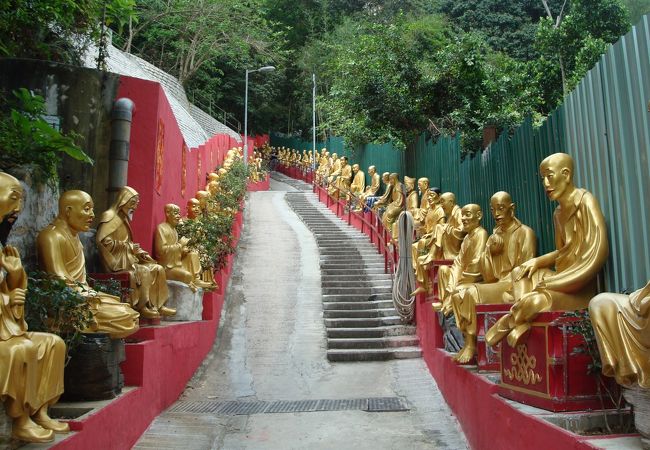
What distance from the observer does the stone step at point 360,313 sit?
419 inches

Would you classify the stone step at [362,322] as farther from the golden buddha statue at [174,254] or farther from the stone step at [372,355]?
the golden buddha statue at [174,254]

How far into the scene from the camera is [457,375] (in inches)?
251

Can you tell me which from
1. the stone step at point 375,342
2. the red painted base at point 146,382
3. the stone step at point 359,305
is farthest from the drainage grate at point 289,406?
the stone step at point 359,305

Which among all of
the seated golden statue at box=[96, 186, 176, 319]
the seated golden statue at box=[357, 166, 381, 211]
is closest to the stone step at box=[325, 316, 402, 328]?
the seated golden statue at box=[96, 186, 176, 319]

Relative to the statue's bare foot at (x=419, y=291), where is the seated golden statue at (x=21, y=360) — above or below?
below

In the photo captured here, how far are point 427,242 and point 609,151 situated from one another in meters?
5.00

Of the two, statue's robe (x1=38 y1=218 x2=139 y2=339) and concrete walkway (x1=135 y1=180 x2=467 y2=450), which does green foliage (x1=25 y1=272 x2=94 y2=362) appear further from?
concrete walkway (x1=135 y1=180 x2=467 y2=450)

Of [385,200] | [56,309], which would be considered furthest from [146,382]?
[385,200]

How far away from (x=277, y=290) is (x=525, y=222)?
245 inches

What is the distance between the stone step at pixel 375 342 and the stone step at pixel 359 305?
133cm

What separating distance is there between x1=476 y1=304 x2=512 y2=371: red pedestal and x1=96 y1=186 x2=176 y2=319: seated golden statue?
3.50 metres

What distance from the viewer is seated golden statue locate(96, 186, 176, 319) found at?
6.67 m

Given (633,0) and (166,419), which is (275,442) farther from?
(633,0)

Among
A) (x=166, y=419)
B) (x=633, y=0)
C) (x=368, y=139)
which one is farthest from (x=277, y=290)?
(x=633, y=0)
